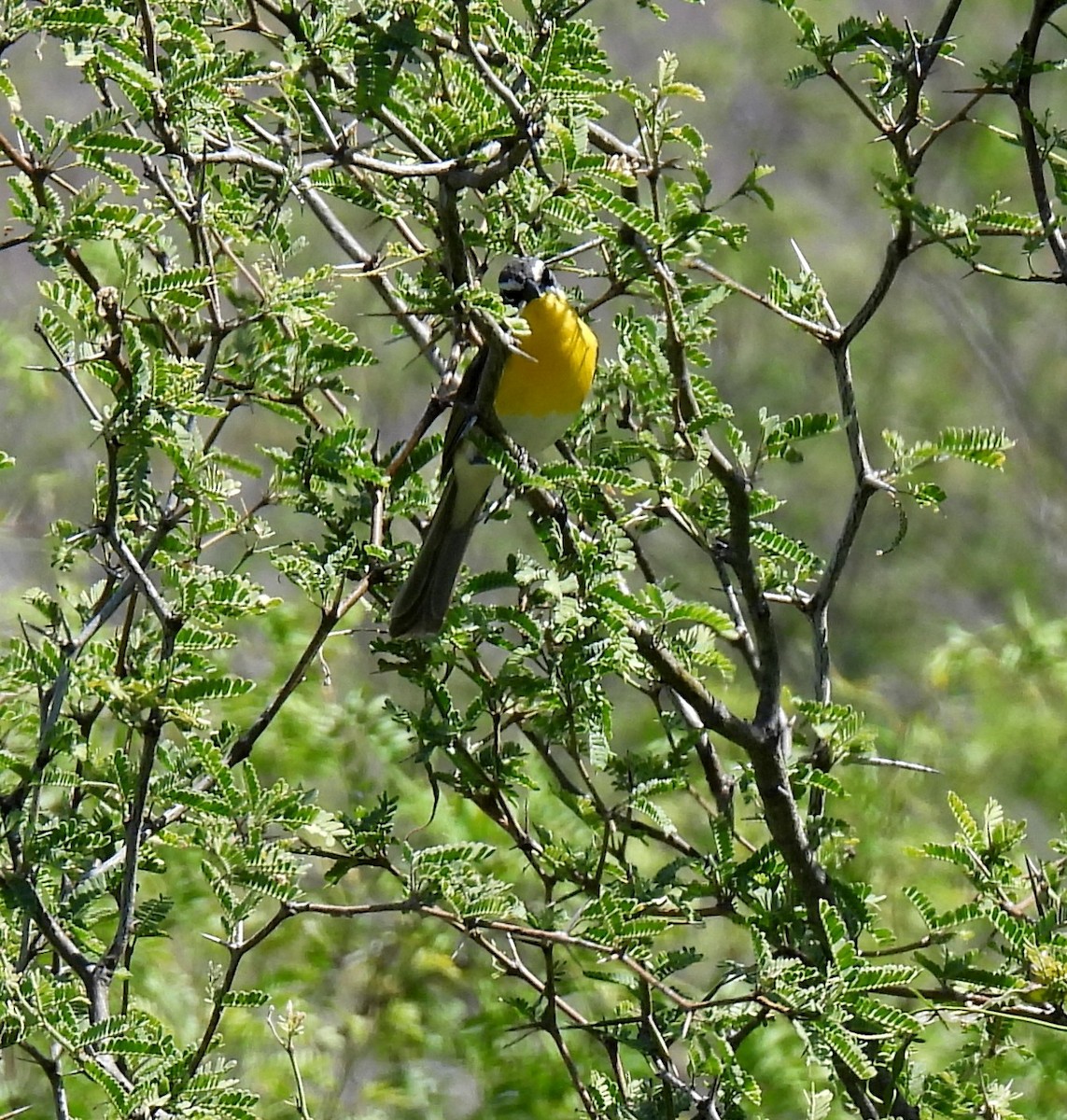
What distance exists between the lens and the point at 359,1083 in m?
4.33

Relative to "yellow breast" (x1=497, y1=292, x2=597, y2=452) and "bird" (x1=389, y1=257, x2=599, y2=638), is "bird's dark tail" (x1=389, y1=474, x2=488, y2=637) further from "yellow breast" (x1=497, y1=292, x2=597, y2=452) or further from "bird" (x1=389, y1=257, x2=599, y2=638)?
"yellow breast" (x1=497, y1=292, x2=597, y2=452)

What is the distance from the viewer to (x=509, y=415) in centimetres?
310

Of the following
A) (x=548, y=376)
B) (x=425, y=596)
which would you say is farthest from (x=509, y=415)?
(x=425, y=596)

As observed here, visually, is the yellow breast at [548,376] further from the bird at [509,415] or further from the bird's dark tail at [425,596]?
the bird's dark tail at [425,596]

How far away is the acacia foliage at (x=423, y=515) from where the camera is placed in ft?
6.29

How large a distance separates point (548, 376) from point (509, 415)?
116 mm

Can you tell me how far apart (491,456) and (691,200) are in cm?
51

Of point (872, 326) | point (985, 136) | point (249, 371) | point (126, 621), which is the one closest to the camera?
point (249, 371)

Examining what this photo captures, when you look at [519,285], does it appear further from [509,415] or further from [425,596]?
[425,596]

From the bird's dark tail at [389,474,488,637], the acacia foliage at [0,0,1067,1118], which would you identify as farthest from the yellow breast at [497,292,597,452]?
the bird's dark tail at [389,474,488,637]

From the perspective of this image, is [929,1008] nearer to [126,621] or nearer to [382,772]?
[126,621]

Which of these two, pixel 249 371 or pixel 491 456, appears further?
pixel 491 456

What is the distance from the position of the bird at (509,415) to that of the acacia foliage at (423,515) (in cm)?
6

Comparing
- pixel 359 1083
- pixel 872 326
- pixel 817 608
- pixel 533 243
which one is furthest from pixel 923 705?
pixel 533 243
